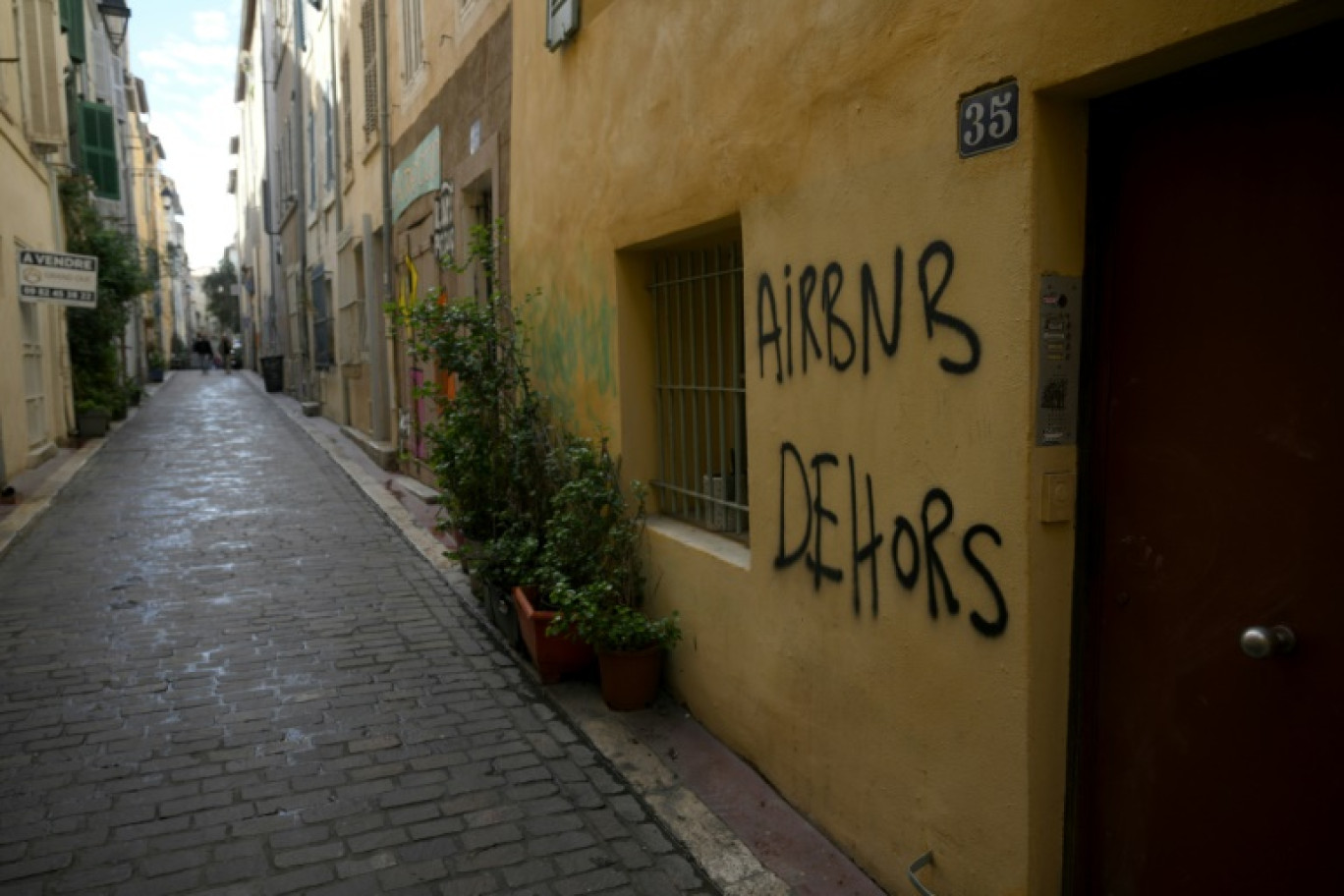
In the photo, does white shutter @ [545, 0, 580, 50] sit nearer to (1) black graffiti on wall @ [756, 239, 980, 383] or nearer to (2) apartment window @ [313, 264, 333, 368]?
(1) black graffiti on wall @ [756, 239, 980, 383]

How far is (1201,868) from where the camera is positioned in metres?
2.26

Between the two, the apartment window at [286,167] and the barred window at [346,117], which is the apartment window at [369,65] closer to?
the barred window at [346,117]

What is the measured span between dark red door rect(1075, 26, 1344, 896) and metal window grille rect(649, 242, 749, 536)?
1945 mm

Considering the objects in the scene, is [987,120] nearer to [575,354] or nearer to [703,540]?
[703,540]

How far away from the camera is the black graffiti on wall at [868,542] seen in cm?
260

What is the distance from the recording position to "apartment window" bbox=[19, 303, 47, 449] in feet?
39.8

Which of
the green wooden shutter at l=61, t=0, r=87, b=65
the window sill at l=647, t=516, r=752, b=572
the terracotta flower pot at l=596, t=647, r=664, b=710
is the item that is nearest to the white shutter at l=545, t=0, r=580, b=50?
the window sill at l=647, t=516, r=752, b=572

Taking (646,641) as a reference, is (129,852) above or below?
below

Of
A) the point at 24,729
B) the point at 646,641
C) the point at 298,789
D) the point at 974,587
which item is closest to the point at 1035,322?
the point at 974,587

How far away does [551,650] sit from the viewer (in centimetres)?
484

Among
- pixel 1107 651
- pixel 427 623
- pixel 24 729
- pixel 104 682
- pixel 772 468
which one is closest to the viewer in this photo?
pixel 1107 651

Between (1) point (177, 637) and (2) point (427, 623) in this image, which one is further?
(2) point (427, 623)

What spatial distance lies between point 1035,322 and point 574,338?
11.3 ft

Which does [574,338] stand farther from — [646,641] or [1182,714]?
[1182,714]
